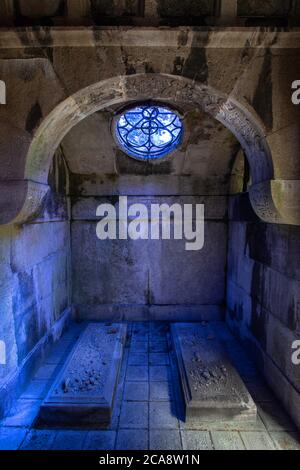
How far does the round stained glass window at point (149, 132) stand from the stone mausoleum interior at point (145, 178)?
21 mm

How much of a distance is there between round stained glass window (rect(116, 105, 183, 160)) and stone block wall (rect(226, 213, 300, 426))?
1.65 meters

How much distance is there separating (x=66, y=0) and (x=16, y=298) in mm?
2584

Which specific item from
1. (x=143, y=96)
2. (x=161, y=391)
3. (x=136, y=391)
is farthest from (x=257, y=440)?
(x=143, y=96)

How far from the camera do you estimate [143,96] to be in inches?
→ 97.8

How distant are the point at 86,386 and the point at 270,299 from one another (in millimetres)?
2133

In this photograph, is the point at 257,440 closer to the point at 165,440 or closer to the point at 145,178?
the point at 165,440

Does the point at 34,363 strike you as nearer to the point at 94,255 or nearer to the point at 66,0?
the point at 94,255

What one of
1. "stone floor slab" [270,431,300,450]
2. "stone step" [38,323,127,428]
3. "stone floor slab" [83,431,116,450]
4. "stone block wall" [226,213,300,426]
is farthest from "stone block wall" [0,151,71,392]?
"stone block wall" [226,213,300,426]

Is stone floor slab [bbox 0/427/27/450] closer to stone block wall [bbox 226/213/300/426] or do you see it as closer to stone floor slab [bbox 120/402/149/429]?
stone floor slab [bbox 120/402/149/429]

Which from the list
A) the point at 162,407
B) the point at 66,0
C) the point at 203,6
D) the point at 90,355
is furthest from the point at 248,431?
the point at 66,0

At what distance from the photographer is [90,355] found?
131 inches

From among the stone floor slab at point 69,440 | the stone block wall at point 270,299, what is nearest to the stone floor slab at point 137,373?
the stone floor slab at point 69,440

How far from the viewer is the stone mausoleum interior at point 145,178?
2.11 m

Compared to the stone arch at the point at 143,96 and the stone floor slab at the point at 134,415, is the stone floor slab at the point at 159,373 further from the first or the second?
the stone arch at the point at 143,96
